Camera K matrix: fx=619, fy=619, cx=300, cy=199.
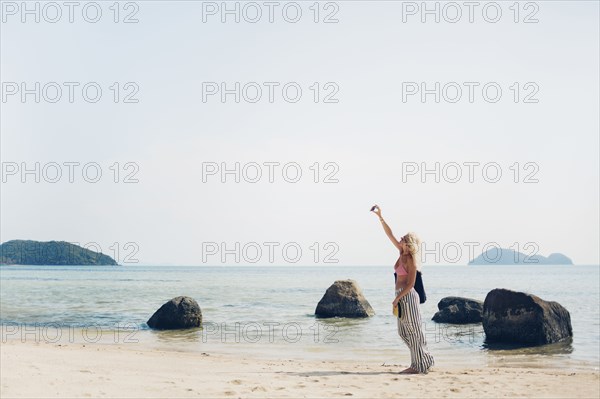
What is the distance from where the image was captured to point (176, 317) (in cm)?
2188

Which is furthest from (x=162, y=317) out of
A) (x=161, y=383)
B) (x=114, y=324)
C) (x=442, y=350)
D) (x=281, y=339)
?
Result: (x=161, y=383)

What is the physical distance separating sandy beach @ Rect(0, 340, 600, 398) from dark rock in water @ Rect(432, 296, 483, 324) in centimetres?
1167

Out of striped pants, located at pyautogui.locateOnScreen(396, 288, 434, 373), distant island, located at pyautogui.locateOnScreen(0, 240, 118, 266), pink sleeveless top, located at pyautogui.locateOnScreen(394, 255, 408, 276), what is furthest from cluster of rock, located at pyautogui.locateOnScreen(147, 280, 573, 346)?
distant island, located at pyautogui.locateOnScreen(0, 240, 118, 266)

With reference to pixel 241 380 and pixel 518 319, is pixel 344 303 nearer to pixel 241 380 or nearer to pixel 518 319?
pixel 518 319

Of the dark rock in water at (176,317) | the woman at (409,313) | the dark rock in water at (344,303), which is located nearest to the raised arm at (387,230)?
the woman at (409,313)

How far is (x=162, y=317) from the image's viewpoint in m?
22.0

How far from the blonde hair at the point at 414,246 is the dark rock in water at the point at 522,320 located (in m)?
8.17

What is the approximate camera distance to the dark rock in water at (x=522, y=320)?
17422mm

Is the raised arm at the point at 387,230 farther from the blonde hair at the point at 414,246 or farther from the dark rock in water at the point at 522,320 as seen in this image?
the dark rock in water at the point at 522,320

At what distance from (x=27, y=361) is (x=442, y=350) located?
10893 mm

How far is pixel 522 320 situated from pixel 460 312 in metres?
6.27

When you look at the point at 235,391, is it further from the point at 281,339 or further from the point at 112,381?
the point at 281,339

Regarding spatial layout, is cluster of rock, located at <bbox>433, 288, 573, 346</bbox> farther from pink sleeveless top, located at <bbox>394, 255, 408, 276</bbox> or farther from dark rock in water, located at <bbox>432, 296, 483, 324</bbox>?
pink sleeveless top, located at <bbox>394, 255, 408, 276</bbox>

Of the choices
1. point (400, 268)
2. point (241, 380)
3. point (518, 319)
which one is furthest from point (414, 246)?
point (518, 319)
